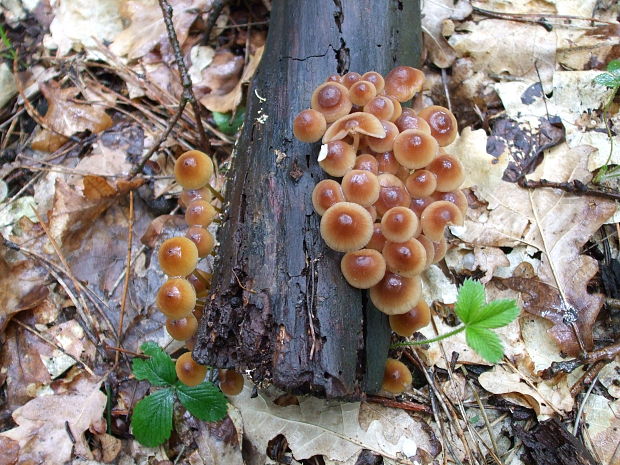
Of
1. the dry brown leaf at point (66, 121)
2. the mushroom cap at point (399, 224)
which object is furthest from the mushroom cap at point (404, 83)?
the dry brown leaf at point (66, 121)

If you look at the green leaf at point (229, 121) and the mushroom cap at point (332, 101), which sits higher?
the mushroom cap at point (332, 101)

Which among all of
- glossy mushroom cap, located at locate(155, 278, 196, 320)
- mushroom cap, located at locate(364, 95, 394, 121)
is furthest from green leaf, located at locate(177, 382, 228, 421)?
mushroom cap, located at locate(364, 95, 394, 121)

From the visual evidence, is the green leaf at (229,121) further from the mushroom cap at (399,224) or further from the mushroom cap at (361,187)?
the mushroom cap at (399,224)

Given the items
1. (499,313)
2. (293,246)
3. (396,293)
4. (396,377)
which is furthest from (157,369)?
(499,313)

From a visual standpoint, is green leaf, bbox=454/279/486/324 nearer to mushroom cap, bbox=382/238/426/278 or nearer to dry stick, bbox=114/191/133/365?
mushroom cap, bbox=382/238/426/278

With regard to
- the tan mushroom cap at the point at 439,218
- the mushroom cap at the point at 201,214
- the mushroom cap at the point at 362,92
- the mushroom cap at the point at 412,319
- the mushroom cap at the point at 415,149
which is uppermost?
the mushroom cap at the point at 362,92

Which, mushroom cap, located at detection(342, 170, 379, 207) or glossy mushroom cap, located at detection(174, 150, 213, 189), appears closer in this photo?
mushroom cap, located at detection(342, 170, 379, 207)
